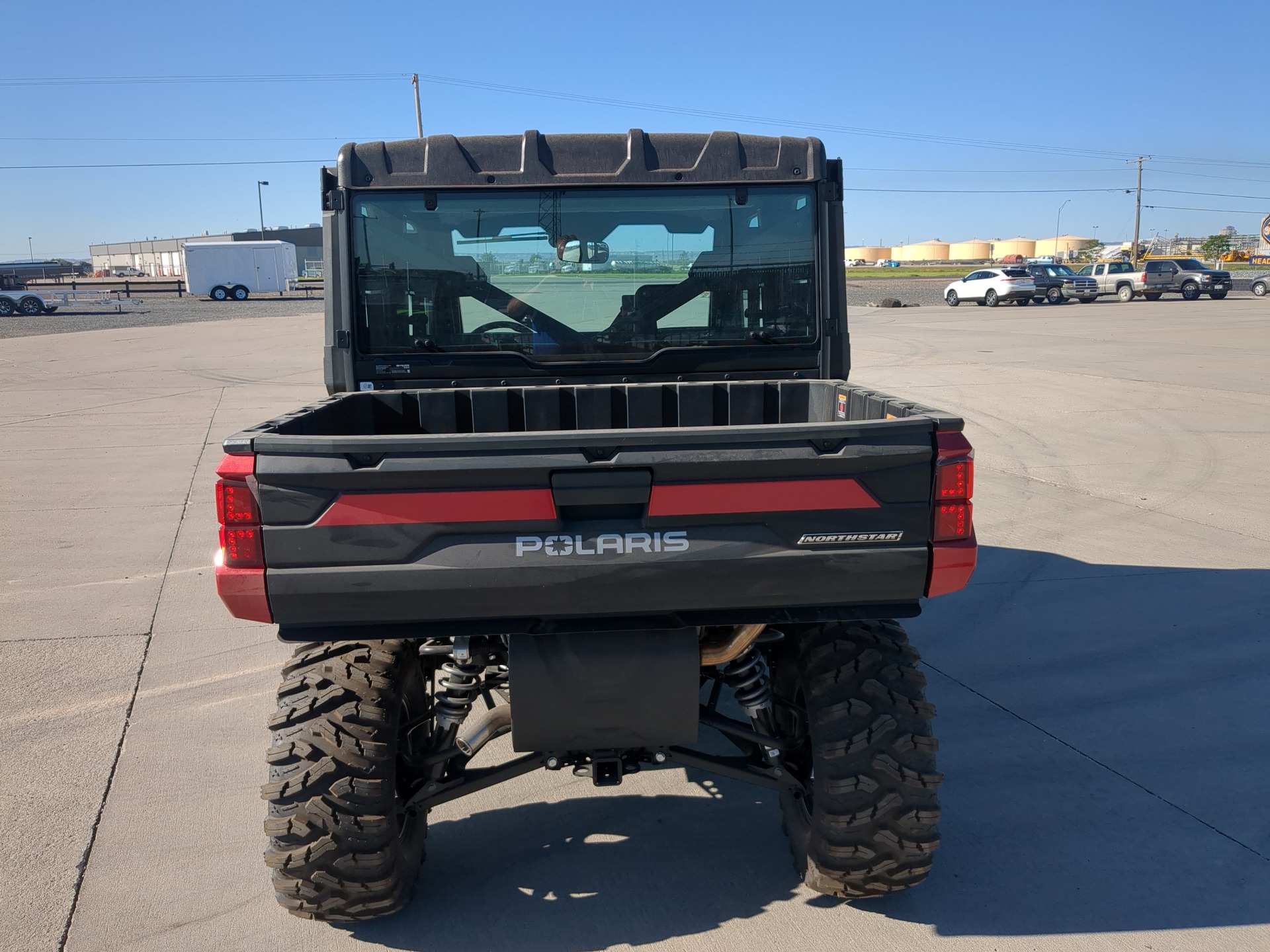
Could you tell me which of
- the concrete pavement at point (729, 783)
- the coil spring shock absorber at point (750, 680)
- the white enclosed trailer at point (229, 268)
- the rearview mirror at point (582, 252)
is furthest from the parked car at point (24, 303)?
the coil spring shock absorber at point (750, 680)

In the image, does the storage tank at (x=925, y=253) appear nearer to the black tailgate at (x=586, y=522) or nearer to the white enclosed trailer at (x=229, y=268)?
the white enclosed trailer at (x=229, y=268)

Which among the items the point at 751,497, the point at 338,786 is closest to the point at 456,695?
the point at 338,786

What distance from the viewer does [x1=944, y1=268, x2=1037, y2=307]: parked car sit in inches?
1564

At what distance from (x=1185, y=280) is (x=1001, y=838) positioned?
44238mm

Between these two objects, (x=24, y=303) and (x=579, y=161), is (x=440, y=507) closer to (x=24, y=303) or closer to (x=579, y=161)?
(x=579, y=161)

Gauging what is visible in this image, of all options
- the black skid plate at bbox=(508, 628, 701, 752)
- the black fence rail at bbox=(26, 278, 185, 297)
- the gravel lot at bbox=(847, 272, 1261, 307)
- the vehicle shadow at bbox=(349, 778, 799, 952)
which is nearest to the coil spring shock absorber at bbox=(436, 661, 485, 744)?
the black skid plate at bbox=(508, 628, 701, 752)

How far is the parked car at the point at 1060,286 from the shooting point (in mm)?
39938

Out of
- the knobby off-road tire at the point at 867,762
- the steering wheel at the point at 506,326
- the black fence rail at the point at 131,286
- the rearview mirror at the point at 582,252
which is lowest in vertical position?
the knobby off-road tire at the point at 867,762

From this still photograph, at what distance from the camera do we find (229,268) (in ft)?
184

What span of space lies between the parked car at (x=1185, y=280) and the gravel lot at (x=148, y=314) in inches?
1418

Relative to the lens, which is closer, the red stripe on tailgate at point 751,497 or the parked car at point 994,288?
the red stripe on tailgate at point 751,497

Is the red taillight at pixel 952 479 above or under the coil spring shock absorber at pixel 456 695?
above

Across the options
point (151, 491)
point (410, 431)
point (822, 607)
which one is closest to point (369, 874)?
point (822, 607)

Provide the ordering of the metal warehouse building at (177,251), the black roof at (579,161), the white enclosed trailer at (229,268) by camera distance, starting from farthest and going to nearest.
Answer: the metal warehouse building at (177,251) < the white enclosed trailer at (229,268) < the black roof at (579,161)
